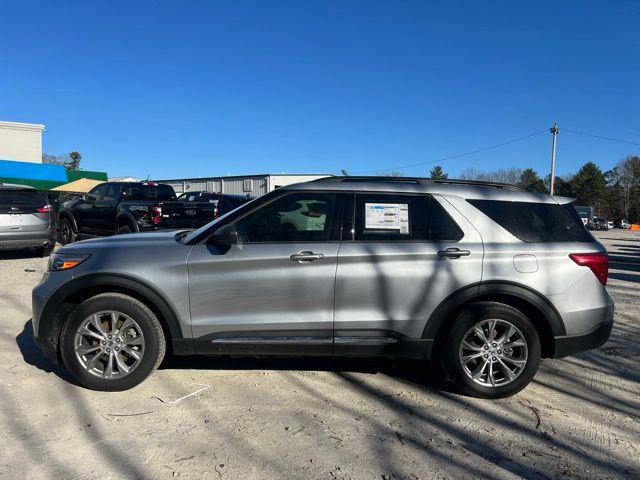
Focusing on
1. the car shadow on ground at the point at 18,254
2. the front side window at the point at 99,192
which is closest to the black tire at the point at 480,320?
the car shadow on ground at the point at 18,254

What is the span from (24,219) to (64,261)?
286 inches

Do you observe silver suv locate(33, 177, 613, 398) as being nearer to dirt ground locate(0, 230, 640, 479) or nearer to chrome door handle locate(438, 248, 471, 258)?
chrome door handle locate(438, 248, 471, 258)

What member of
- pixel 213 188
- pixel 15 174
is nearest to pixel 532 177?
pixel 213 188

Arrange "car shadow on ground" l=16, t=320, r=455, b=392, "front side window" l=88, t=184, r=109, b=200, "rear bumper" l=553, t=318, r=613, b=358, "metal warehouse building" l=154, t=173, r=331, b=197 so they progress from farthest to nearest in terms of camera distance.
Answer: "metal warehouse building" l=154, t=173, r=331, b=197 < "front side window" l=88, t=184, r=109, b=200 < "car shadow on ground" l=16, t=320, r=455, b=392 < "rear bumper" l=553, t=318, r=613, b=358

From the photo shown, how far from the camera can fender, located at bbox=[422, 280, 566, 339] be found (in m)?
3.83

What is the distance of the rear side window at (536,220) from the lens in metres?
3.97

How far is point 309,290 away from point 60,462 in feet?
6.54

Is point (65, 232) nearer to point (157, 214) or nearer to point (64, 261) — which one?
point (157, 214)

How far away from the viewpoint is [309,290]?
3818 mm

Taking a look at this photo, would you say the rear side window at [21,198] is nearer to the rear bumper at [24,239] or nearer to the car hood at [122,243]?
the rear bumper at [24,239]

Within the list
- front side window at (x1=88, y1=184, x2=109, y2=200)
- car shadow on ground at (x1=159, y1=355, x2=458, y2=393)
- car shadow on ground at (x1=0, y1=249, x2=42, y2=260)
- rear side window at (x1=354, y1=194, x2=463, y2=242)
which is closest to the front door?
rear side window at (x1=354, y1=194, x2=463, y2=242)

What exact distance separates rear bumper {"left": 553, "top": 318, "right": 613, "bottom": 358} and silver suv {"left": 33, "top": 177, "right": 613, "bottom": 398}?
0.01 m

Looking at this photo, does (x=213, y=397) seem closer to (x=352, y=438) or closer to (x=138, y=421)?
(x=138, y=421)

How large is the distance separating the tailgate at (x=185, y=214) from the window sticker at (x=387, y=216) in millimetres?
7901
